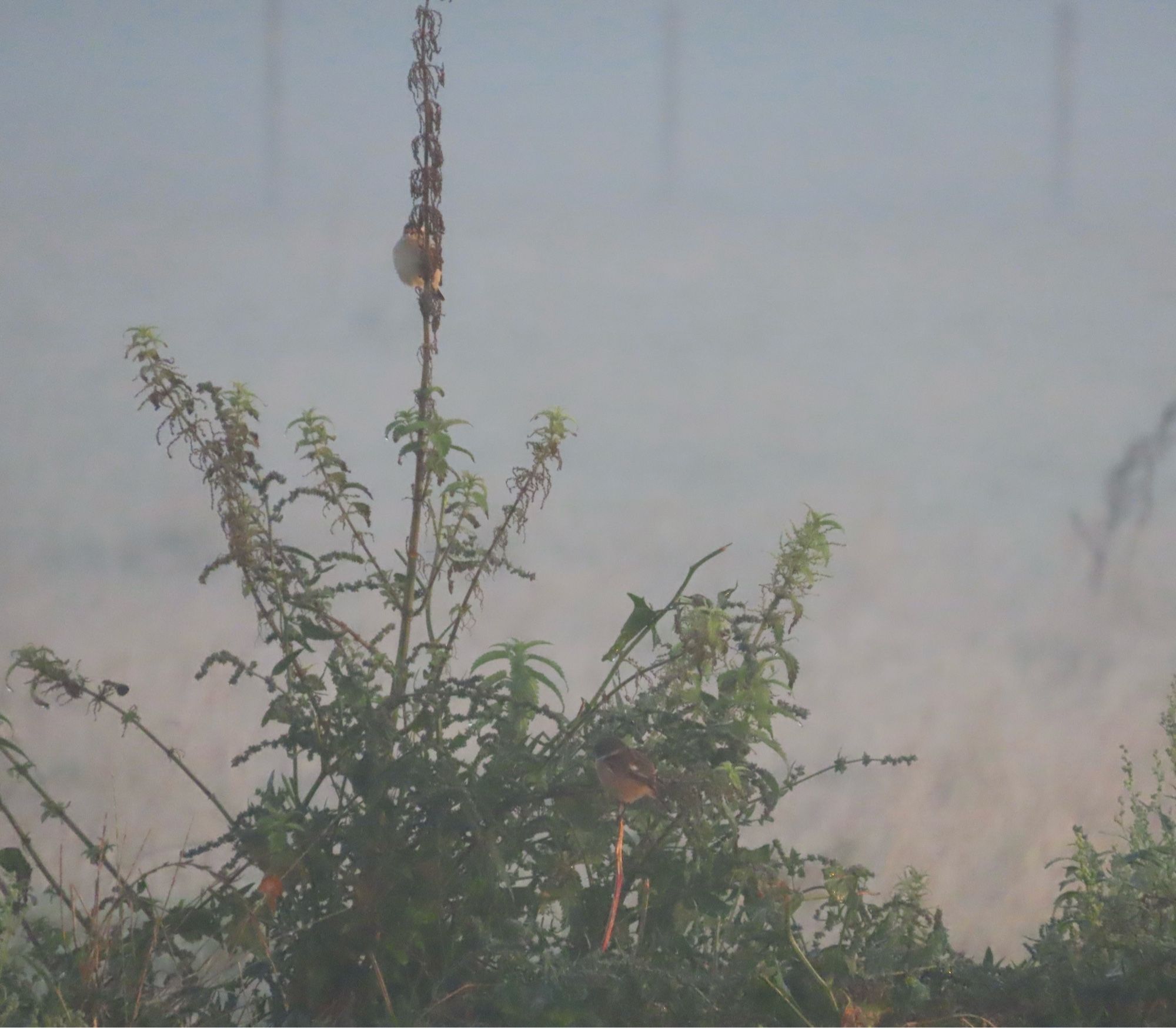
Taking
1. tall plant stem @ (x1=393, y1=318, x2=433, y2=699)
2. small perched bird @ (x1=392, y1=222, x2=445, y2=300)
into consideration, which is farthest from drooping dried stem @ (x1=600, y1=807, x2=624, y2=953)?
small perched bird @ (x1=392, y1=222, x2=445, y2=300)

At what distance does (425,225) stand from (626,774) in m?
0.56

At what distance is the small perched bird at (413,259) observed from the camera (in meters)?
1.16

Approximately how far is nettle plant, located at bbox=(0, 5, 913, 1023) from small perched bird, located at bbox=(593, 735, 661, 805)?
47 millimetres

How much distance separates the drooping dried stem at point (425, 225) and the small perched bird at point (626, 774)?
0.88ft

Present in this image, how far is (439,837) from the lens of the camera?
39.9 inches

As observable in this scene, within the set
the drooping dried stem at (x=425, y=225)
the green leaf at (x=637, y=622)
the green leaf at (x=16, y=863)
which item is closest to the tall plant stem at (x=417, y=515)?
the drooping dried stem at (x=425, y=225)

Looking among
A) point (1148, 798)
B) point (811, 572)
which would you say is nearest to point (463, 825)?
point (811, 572)

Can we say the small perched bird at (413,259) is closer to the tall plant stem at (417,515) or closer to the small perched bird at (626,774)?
the tall plant stem at (417,515)

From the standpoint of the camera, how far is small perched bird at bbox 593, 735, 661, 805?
92 centimetres

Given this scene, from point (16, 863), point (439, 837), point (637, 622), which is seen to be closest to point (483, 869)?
point (439, 837)

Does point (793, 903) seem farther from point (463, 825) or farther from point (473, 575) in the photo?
point (473, 575)

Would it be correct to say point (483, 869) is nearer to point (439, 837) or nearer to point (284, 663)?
point (439, 837)

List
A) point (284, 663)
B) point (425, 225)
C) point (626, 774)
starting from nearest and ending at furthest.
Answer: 1. point (626, 774)
2. point (284, 663)
3. point (425, 225)

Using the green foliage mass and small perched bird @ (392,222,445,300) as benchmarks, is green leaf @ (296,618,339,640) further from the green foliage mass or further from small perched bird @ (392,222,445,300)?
small perched bird @ (392,222,445,300)
